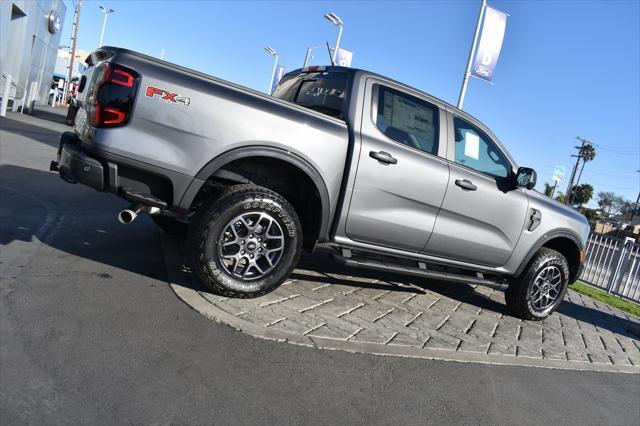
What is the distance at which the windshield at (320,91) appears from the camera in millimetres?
4965

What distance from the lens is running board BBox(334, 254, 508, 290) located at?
190 inches

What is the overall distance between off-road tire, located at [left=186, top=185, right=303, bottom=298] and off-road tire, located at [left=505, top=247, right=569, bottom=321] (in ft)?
10.1

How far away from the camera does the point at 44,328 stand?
3379mm

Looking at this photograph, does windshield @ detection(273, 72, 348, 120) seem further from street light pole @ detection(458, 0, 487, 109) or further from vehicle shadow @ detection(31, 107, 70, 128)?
vehicle shadow @ detection(31, 107, 70, 128)

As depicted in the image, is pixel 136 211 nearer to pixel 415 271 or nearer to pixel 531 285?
pixel 415 271

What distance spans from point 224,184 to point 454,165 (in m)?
2.26

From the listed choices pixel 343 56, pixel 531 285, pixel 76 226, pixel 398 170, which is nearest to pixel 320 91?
pixel 398 170

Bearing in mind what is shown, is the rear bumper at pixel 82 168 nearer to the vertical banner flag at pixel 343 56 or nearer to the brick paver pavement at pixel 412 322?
the brick paver pavement at pixel 412 322

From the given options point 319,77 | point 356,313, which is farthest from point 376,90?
point 356,313

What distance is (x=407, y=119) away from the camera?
16.9 ft

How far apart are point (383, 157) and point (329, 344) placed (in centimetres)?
170

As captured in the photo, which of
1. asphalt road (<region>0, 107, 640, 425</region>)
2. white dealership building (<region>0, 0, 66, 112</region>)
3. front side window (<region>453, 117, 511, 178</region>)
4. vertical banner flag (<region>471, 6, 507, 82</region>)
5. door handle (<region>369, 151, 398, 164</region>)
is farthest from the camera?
white dealership building (<region>0, 0, 66, 112</region>)

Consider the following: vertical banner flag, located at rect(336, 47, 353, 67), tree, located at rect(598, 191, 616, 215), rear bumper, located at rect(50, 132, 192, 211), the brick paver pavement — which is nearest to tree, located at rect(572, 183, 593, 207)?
tree, located at rect(598, 191, 616, 215)

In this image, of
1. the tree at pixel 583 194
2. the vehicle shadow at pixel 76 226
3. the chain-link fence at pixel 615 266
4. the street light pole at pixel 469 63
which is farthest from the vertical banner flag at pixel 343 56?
the tree at pixel 583 194
